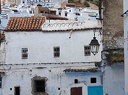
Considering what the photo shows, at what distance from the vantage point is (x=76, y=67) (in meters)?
24.1

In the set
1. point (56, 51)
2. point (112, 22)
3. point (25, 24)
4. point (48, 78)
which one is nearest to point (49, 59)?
point (56, 51)

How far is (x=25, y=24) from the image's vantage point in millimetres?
24984

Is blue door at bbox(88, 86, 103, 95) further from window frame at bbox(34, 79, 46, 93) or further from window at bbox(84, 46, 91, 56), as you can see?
window frame at bbox(34, 79, 46, 93)

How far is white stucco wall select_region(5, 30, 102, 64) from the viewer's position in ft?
79.2

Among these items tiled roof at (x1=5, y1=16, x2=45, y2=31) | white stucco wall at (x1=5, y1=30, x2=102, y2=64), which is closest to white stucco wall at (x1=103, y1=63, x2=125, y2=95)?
white stucco wall at (x1=5, y1=30, x2=102, y2=64)

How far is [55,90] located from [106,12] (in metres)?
6.68

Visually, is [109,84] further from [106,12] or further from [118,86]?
[106,12]

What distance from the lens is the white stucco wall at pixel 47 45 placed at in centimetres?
2412

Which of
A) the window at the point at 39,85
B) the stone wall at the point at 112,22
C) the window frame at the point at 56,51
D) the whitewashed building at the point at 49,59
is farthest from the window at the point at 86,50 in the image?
the stone wall at the point at 112,22

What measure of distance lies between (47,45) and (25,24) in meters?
2.15

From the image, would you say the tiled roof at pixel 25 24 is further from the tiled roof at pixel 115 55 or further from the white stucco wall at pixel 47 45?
the tiled roof at pixel 115 55

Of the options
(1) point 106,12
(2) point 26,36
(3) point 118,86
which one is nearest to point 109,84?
(3) point 118,86

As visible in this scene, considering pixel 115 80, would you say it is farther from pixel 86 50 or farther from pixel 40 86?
pixel 40 86

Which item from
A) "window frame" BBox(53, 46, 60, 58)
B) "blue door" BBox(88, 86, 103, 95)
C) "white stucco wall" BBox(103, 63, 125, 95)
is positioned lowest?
"blue door" BBox(88, 86, 103, 95)
